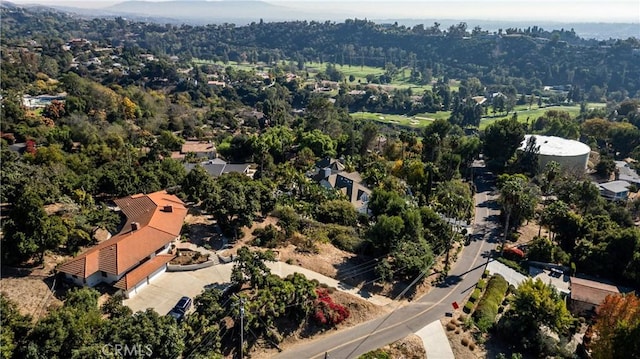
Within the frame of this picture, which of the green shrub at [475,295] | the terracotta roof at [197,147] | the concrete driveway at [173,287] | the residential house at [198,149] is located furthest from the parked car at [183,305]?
the terracotta roof at [197,147]

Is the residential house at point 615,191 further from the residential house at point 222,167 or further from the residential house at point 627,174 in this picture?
the residential house at point 222,167

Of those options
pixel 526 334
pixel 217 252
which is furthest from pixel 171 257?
pixel 526 334

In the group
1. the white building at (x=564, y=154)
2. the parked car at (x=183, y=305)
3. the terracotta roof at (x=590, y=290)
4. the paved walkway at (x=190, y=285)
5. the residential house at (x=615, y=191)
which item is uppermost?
the white building at (x=564, y=154)

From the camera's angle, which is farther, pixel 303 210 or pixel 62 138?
pixel 62 138

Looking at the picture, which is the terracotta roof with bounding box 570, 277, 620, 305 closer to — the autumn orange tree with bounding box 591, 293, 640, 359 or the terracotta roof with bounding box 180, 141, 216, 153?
the autumn orange tree with bounding box 591, 293, 640, 359

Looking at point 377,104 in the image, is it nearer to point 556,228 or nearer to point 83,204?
point 556,228

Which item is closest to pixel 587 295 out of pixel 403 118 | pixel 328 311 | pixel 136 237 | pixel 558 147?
pixel 328 311
